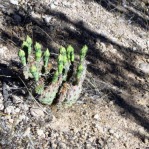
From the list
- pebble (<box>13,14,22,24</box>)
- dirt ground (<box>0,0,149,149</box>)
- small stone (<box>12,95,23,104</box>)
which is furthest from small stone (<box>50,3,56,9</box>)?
small stone (<box>12,95,23,104</box>)

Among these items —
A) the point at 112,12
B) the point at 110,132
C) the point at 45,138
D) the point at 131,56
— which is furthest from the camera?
the point at 112,12

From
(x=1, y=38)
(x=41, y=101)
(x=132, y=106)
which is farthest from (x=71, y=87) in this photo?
(x=1, y=38)

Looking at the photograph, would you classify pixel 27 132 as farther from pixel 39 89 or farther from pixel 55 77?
pixel 55 77

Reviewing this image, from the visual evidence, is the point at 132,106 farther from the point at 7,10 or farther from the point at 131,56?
the point at 7,10

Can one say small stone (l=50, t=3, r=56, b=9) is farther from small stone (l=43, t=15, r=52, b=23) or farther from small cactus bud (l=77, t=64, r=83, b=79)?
small cactus bud (l=77, t=64, r=83, b=79)

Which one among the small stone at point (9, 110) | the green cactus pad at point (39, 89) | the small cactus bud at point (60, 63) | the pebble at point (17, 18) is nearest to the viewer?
the small cactus bud at point (60, 63)

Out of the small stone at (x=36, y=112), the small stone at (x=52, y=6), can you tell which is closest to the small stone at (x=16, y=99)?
the small stone at (x=36, y=112)

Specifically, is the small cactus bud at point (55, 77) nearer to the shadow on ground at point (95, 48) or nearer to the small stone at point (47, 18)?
the shadow on ground at point (95, 48)
